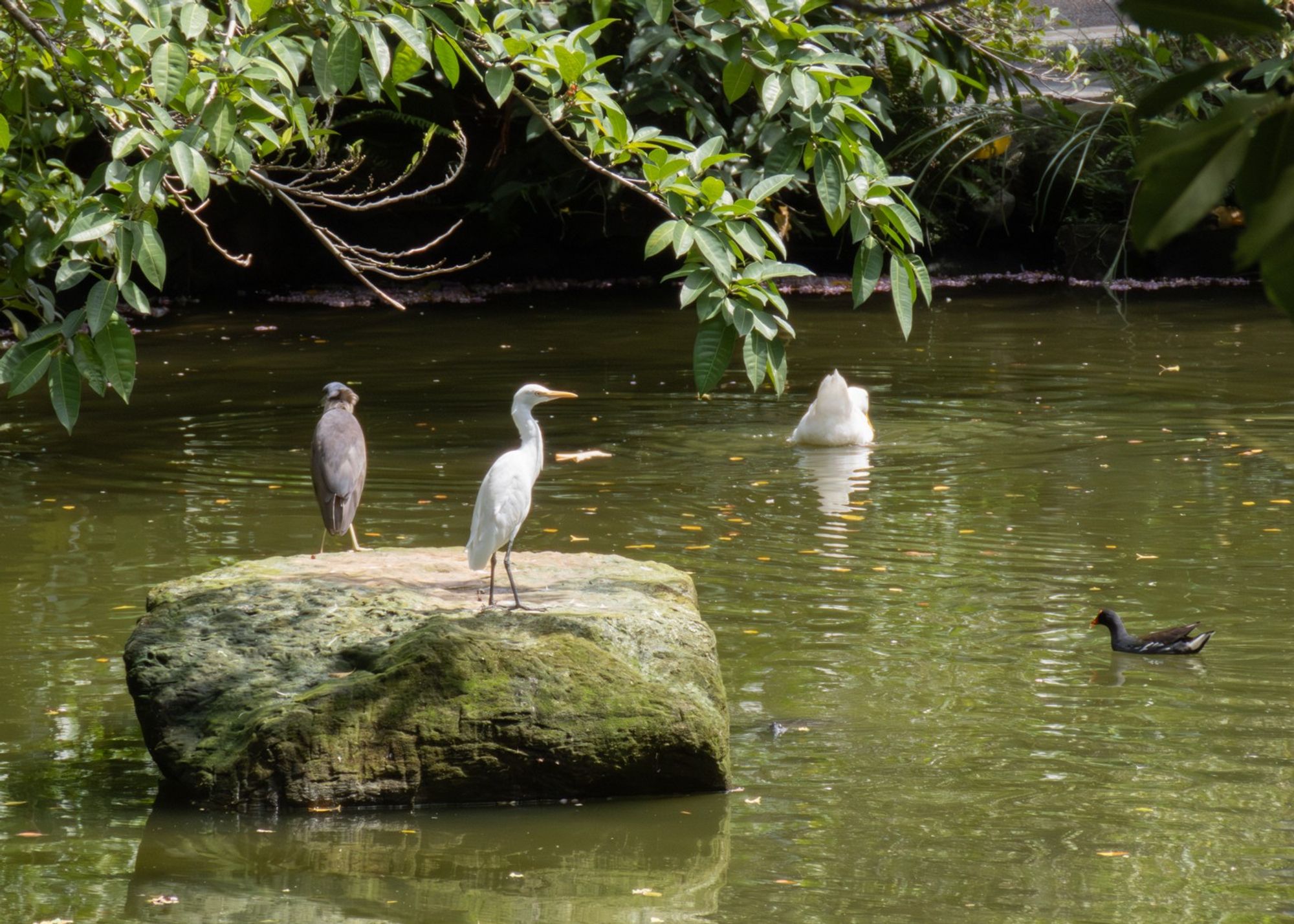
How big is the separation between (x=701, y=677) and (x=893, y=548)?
3.41 metres

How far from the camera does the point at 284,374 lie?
15039 mm

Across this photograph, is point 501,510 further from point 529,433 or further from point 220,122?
point 220,122

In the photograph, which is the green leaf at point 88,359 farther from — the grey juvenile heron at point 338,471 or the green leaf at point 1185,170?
the grey juvenile heron at point 338,471

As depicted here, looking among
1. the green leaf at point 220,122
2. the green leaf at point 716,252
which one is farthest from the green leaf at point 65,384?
the green leaf at point 716,252

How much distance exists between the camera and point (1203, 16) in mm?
1158

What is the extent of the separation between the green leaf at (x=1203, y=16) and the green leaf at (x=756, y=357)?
2.47 meters

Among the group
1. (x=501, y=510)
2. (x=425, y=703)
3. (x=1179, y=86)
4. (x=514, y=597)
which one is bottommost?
(x=425, y=703)

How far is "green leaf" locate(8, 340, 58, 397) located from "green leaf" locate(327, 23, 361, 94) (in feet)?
2.92

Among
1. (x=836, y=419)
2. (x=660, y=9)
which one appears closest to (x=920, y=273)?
(x=660, y=9)

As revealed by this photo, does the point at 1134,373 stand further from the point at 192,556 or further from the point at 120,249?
the point at 120,249

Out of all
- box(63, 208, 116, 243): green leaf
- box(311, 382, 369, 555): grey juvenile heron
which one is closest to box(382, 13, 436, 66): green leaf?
box(63, 208, 116, 243): green leaf

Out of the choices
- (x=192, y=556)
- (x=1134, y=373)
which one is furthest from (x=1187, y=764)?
(x=1134, y=373)

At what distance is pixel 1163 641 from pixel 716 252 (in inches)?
152

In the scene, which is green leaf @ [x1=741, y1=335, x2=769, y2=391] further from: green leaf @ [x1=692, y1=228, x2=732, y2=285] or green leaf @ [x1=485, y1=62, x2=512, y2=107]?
green leaf @ [x1=485, y1=62, x2=512, y2=107]
